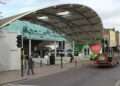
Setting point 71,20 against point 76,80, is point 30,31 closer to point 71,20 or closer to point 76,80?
point 71,20

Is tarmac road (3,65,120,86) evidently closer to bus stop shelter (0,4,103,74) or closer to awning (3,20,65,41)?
bus stop shelter (0,4,103,74)

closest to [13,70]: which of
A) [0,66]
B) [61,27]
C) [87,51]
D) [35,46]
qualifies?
[0,66]

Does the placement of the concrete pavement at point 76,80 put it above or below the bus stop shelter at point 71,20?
below

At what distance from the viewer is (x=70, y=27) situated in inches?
2384

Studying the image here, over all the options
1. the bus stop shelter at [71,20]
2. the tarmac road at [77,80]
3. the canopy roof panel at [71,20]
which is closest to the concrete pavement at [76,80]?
the tarmac road at [77,80]

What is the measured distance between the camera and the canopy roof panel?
45934 mm

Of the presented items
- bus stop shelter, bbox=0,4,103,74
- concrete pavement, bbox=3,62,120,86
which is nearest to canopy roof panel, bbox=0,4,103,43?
bus stop shelter, bbox=0,4,103,74

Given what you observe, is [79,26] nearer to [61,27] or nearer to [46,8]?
[61,27]

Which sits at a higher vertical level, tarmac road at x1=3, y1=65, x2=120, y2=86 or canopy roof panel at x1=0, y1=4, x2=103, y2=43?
canopy roof panel at x1=0, y1=4, x2=103, y2=43

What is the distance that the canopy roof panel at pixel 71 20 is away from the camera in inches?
1808

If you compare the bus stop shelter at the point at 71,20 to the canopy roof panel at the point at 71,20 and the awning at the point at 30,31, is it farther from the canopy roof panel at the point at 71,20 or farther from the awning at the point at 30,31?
the awning at the point at 30,31

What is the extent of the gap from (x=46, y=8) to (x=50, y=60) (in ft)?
23.9

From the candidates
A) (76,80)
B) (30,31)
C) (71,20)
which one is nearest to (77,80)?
(76,80)

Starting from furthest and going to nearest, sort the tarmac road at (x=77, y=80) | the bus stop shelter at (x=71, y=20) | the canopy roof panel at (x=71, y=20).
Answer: the canopy roof panel at (x=71, y=20) < the bus stop shelter at (x=71, y=20) < the tarmac road at (x=77, y=80)
